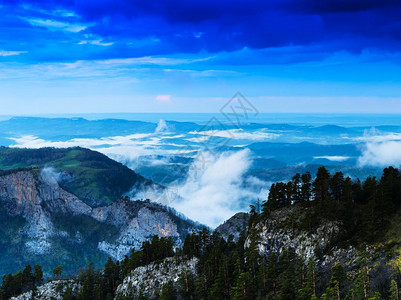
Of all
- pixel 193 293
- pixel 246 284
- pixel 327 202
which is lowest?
pixel 193 293

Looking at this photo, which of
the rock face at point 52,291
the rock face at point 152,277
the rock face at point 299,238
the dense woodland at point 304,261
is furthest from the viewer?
the rock face at point 52,291

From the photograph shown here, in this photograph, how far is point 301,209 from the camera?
113375 millimetres

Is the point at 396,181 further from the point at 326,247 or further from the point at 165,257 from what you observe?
the point at 165,257

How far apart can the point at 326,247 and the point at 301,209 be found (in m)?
19.3

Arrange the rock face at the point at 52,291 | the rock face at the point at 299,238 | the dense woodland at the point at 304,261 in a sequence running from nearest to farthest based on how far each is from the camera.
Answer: the dense woodland at the point at 304,261
the rock face at the point at 299,238
the rock face at the point at 52,291

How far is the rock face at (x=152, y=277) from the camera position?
5089 inches

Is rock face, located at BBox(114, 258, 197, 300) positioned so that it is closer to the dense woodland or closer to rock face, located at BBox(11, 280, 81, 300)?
the dense woodland

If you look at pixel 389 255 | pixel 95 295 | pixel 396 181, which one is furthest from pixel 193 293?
pixel 396 181

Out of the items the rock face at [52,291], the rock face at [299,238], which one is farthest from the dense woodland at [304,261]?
the rock face at [52,291]

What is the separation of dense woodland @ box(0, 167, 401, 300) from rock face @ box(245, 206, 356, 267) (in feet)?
5.43

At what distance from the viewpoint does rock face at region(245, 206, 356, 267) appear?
93.0 m

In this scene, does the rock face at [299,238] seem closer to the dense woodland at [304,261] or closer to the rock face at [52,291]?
the dense woodland at [304,261]

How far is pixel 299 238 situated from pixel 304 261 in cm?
795

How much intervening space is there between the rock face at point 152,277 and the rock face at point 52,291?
29.8 m
